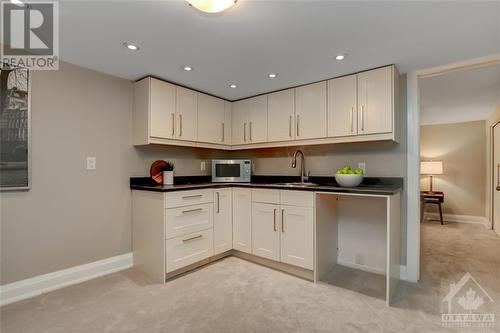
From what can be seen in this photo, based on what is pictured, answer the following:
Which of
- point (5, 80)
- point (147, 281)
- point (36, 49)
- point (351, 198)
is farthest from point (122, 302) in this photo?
point (351, 198)

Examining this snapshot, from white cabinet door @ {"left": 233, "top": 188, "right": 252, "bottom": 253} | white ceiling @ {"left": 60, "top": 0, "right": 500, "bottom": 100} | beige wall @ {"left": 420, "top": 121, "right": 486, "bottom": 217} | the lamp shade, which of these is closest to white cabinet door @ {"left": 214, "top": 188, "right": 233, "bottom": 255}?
white cabinet door @ {"left": 233, "top": 188, "right": 252, "bottom": 253}

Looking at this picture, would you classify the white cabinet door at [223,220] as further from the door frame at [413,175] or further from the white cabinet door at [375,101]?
the door frame at [413,175]

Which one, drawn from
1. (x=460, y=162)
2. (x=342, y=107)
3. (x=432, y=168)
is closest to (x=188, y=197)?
(x=342, y=107)

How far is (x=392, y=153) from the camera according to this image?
8.11ft

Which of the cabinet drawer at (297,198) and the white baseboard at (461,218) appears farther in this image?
the white baseboard at (461,218)

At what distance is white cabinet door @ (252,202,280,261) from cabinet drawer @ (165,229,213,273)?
525mm

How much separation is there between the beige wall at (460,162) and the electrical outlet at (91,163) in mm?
6325

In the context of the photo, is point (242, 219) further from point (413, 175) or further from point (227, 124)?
point (413, 175)

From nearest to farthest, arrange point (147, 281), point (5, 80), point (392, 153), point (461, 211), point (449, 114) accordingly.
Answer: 1. point (5, 80)
2. point (147, 281)
3. point (392, 153)
4. point (449, 114)
5. point (461, 211)

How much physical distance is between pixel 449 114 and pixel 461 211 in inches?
85.2

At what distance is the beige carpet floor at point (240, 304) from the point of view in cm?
164

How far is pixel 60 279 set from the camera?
2162mm

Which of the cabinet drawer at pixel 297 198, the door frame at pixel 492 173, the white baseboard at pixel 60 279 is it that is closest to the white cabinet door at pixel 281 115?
the cabinet drawer at pixel 297 198

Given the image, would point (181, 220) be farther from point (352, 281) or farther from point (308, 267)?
point (352, 281)
